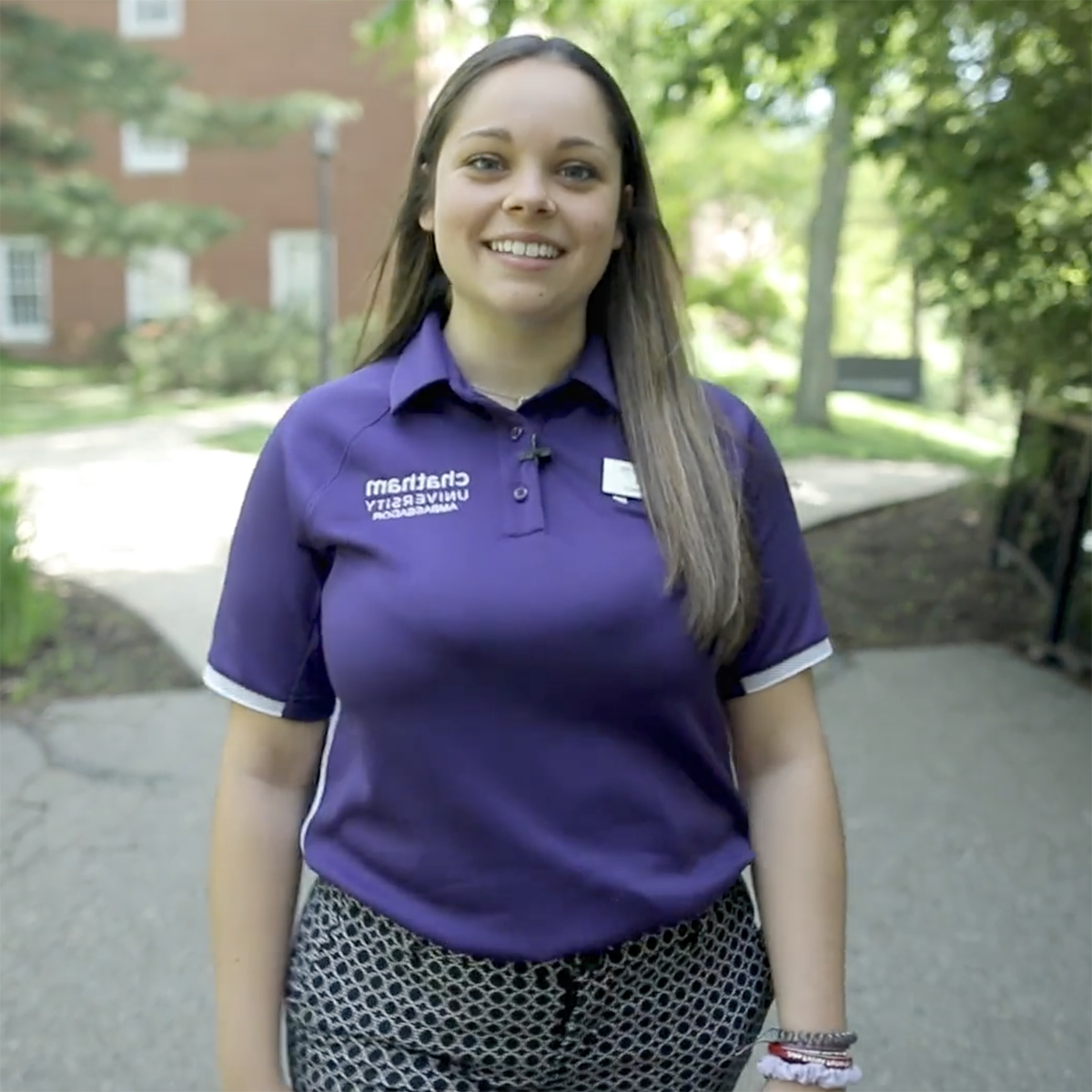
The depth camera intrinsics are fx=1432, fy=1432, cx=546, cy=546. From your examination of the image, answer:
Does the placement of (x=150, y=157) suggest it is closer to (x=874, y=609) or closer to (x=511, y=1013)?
(x=874, y=609)

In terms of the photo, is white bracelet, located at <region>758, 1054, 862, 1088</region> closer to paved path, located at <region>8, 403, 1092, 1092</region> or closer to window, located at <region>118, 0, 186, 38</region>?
paved path, located at <region>8, 403, 1092, 1092</region>

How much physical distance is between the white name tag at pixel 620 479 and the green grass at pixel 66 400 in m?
14.4

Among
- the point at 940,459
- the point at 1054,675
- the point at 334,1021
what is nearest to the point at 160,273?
the point at 940,459

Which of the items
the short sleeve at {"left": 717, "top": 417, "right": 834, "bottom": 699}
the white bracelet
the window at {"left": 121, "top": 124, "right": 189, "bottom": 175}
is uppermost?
the short sleeve at {"left": 717, "top": 417, "right": 834, "bottom": 699}

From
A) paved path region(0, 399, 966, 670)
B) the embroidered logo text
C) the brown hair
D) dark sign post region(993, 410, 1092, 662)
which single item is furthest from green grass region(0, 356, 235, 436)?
the embroidered logo text

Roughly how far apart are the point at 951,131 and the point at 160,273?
19.9m

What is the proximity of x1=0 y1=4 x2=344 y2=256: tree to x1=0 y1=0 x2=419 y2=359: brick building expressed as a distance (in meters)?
3.25

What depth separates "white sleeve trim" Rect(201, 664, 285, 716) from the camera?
1561 millimetres

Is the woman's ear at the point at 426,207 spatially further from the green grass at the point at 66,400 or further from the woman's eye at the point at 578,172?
the green grass at the point at 66,400

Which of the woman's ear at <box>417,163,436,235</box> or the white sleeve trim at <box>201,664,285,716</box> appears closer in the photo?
the white sleeve trim at <box>201,664,285,716</box>

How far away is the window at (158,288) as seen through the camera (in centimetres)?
2450

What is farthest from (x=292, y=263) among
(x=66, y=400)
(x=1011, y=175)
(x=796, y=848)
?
(x=796, y=848)

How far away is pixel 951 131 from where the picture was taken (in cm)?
661

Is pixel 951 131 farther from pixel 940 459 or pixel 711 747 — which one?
pixel 940 459
